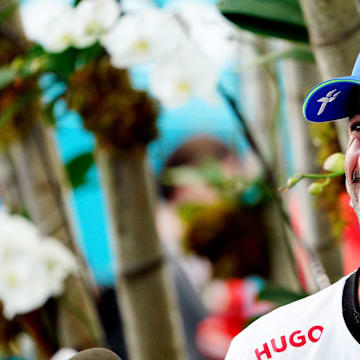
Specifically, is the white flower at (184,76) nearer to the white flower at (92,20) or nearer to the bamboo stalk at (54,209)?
the white flower at (92,20)

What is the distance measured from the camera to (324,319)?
14.4 inches

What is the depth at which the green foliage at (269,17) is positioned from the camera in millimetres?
473

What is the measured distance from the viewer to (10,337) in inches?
28.0

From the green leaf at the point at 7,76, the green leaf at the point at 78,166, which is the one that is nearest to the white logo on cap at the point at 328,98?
the green leaf at the point at 7,76

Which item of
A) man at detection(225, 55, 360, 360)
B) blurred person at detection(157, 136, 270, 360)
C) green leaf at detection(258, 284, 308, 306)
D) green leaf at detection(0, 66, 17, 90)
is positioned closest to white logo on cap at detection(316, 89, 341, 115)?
man at detection(225, 55, 360, 360)

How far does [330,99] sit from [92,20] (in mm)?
250

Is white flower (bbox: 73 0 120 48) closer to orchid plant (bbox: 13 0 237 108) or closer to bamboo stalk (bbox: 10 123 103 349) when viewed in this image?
orchid plant (bbox: 13 0 237 108)

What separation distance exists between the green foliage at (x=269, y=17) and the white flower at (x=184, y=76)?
8 cm

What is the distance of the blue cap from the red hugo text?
13 centimetres

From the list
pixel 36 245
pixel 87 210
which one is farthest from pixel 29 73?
pixel 87 210

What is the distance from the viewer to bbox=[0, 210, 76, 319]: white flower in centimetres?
63

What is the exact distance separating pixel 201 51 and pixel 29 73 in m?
0.16

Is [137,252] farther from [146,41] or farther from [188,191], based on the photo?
[188,191]

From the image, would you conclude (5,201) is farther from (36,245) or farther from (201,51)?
(201,51)
